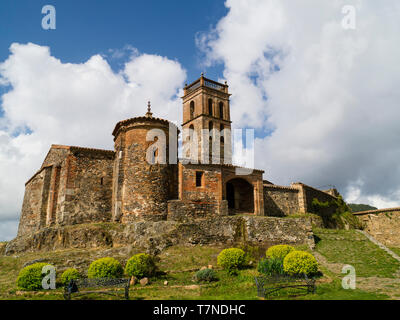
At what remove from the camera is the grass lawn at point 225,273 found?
1262cm

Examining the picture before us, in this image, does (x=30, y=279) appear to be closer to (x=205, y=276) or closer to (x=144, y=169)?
(x=205, y=276)

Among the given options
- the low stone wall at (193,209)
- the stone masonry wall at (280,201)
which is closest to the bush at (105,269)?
the low stone wall at (193,209)

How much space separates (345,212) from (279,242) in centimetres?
1936

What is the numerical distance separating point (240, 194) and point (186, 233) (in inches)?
396

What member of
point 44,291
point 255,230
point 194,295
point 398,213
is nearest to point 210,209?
point 255,230

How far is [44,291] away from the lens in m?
13.5

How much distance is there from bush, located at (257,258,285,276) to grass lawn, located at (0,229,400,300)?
0.70 meters

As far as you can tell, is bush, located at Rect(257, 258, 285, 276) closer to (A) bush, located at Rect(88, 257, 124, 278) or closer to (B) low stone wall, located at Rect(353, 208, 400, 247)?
(A) bush, located at Rect(88, 257, 124, 278)

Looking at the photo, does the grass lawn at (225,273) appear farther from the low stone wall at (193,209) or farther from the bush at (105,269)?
the low stone wall at (193,209)

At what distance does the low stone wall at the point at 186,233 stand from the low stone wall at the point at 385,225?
45.5ft

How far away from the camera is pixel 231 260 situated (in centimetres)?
1686

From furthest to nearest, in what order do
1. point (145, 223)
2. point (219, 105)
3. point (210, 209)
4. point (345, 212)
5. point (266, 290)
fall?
point (219, 105) < point (345, 212) < point (210, 209) < point (145, 223) < point (266, 290)

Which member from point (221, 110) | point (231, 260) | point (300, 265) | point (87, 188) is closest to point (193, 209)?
point (231, 260)

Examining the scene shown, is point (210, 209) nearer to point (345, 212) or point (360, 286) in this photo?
point (360, 286)
